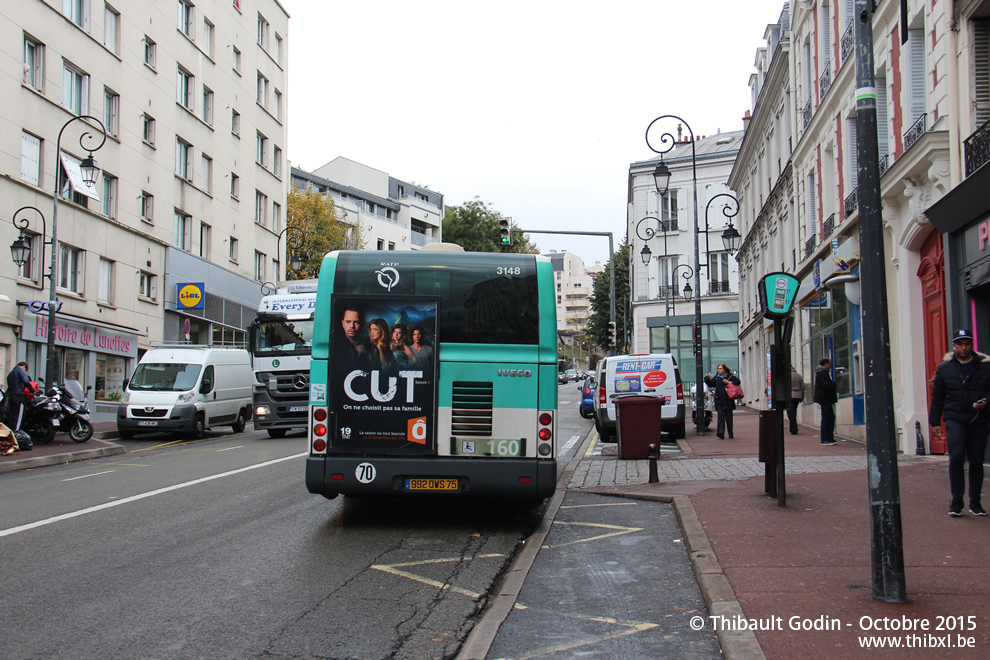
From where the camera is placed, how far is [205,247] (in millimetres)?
39219

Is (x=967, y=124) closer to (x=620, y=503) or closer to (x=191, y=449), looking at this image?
(x=620, y=503)

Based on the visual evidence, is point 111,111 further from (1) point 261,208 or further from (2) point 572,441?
(2) point 572,441

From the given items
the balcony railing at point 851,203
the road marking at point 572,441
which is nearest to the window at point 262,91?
the road marking at point 572,441

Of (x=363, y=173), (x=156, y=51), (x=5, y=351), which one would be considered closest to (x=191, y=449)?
(x=5, y=351)

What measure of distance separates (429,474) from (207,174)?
3415 centimetres

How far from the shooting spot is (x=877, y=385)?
5547 millimetres

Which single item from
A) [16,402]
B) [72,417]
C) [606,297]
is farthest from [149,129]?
[606,297]

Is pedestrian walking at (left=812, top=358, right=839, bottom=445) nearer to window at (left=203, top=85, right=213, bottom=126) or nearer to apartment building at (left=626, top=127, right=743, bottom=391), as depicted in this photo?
window at (left=203, top=85, right=213, bottom=126)

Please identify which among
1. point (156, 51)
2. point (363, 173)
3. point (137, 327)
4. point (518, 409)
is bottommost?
point (518, 409)

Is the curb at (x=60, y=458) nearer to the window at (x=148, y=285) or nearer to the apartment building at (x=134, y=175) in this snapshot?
the apartment building at (x=134, y=175)

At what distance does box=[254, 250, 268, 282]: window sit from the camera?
45.0 metres

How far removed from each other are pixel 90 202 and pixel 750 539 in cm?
2791

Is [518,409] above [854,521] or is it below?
above

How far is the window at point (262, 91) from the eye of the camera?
4603cm
